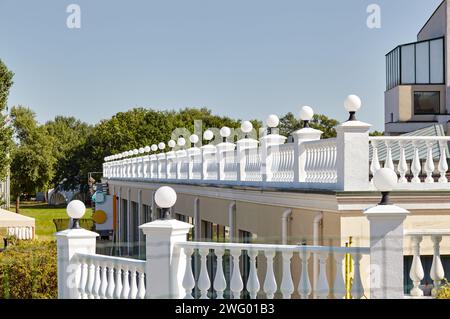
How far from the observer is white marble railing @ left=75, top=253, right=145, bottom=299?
9.76m

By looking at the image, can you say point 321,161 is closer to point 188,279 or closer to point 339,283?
point 188,279

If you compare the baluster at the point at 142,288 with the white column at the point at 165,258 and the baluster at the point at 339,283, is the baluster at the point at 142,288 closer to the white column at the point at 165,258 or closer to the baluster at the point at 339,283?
the white column at the point at 165,258

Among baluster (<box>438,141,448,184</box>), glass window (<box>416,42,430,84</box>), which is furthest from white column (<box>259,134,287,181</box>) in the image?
glass window (<box>416,42,430,84</box>)

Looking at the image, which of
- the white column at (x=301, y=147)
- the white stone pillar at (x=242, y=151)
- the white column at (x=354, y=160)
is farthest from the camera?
the white stone pillar at (x=242, y=151)

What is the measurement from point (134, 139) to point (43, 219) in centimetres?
1286

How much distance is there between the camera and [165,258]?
9.34m

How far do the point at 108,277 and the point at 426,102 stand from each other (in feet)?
130

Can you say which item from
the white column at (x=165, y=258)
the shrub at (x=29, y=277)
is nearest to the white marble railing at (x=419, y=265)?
the white column at (x=165, y=258)

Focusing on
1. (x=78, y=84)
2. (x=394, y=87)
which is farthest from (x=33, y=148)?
(x=394, y=87)

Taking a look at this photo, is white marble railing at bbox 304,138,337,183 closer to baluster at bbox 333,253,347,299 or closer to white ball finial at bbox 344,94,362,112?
white ball finial at bbox 344,94,362,112

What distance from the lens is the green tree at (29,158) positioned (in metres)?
86.1

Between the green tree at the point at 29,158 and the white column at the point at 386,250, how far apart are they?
79.1 meters

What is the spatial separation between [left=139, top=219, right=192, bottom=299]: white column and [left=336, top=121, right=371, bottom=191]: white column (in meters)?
3.62

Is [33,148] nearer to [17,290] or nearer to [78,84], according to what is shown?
[78,84]
